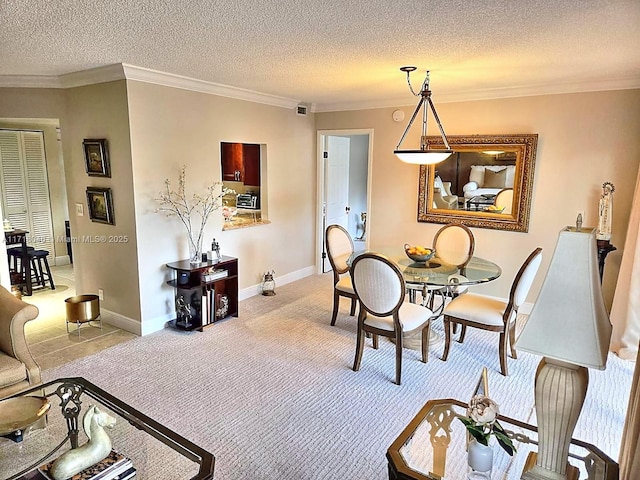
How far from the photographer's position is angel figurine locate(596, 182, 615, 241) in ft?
12.8

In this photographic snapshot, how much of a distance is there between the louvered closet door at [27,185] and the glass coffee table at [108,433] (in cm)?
457

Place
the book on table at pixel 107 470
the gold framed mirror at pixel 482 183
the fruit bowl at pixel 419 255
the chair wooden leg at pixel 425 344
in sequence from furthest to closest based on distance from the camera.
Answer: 1. the gold framed mirror at pixel 482 183
2. the fruit bowl at pixel 419 255
3. the chair wooden leg at pixel 425 344
4. the book on table at pixel 107 470

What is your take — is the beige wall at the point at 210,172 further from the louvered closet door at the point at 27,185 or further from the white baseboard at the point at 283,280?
the louvered closet door at the point at 27,185

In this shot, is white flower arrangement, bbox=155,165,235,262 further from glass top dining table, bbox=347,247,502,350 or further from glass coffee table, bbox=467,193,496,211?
glass coffee table, bbox=467,193,496,211

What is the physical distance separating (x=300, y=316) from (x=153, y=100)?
2596 millimetres

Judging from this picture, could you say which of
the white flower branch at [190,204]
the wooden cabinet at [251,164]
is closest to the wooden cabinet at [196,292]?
the white flower branch at [190,204]

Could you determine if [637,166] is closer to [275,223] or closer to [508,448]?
[508,448]

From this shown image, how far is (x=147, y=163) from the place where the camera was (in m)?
3.86

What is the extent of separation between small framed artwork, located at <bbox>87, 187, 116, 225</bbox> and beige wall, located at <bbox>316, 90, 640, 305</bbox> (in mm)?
3238

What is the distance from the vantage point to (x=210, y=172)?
448 cm

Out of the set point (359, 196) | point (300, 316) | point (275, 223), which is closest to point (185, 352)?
→ point (300, 316)

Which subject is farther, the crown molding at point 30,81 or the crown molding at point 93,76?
the crown molding at point 30,81

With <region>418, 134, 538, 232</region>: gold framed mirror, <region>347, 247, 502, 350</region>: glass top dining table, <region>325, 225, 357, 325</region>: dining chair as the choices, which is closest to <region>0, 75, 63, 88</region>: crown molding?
<region>325, 225, 357, 325</region>: dining chair

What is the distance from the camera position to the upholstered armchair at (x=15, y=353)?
2.49 meters
